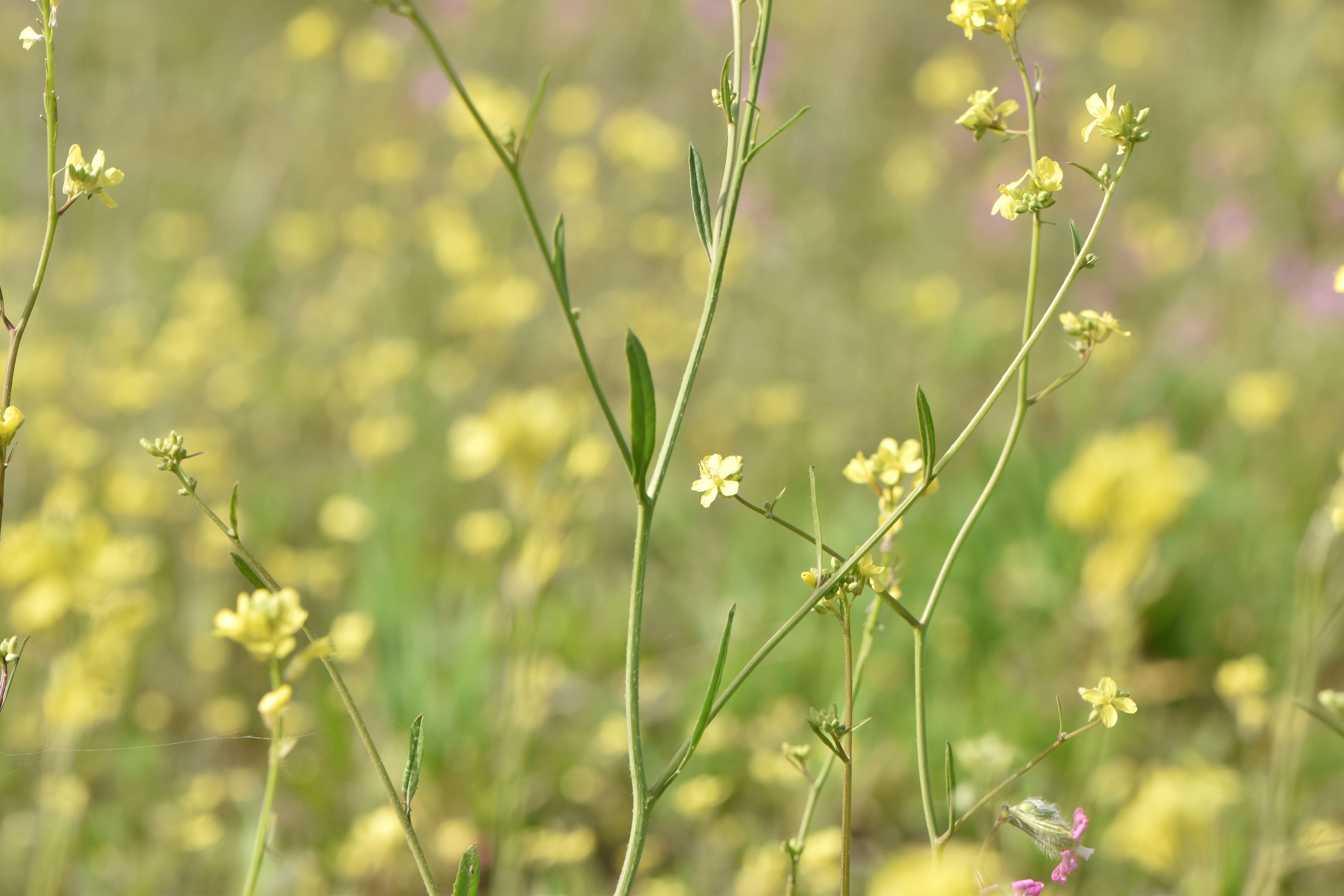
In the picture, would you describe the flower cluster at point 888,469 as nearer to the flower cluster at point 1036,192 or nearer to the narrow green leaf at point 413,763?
the flower cluster at point 1036,192

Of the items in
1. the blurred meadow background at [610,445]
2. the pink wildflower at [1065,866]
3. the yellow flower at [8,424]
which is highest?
the blurred meadow background at [610,445]

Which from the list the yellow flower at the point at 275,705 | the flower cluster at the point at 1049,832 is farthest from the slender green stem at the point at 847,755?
the yellow flower at the point at 275,705

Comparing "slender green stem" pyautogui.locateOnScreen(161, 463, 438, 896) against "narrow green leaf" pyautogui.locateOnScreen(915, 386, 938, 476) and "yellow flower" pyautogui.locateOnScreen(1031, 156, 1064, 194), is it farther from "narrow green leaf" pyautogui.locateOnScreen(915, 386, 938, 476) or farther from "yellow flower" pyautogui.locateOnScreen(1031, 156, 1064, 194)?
"yellow flower" pyautogui.locateOnScreen(1031, 156, 1064, 194)

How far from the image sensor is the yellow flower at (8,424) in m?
0.65

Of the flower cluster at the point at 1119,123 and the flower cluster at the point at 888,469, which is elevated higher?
the flower cluster at the point at 1119,123

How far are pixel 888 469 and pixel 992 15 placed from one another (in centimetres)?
34

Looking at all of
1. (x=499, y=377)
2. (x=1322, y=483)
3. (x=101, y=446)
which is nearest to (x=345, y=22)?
(x=499, y=377)

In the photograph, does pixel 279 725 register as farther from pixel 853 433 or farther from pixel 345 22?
pixel 345 22

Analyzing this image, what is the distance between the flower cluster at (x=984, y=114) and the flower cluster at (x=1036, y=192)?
0.17ft

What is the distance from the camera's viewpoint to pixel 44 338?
3.61 meters

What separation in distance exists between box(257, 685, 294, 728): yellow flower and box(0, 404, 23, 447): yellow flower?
0.27m

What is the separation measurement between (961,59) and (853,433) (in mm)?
4294

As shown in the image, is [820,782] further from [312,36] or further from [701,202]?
[312,36]

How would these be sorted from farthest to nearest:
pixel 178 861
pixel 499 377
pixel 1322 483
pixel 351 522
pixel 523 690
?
pixel 499 377 < pixel 1322 483 < pixel 351 522 < pixel 178 861 < pixel 523 690
